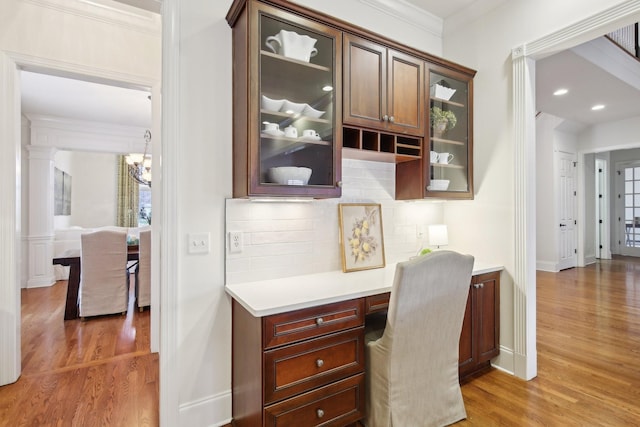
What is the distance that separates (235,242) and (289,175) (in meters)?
0.53

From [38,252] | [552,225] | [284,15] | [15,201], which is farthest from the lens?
[552,225]

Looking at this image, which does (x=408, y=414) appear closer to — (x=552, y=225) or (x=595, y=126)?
(x=552, y=225)

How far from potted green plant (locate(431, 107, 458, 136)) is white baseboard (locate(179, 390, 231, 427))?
7.64 feet

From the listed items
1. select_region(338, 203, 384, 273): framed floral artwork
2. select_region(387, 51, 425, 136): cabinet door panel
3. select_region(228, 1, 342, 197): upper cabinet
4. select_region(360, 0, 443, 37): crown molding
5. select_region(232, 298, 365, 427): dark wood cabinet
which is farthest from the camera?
select_region(360, 0, 443, 37): crown molding

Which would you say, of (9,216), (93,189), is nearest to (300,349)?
(9,216)

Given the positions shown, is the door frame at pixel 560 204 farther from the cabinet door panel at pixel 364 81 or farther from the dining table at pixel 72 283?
the dining table at pixel 72 283

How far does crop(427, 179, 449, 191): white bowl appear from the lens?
249 centimetres

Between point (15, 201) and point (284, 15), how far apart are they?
2312mm

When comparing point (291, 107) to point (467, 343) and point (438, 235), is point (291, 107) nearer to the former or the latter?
point (438, 235)

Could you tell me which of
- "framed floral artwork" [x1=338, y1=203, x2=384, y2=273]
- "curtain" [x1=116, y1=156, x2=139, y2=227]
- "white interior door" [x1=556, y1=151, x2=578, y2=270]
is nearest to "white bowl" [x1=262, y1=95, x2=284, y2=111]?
"framed floral artwork" [x1=338, y1=203, x2=384, y2=273]

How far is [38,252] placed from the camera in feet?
Result: 17.3

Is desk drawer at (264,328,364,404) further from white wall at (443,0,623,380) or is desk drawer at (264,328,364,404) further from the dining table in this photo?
the dining table

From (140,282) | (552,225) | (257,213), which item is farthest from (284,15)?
(552,225)

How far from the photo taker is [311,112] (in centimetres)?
195
